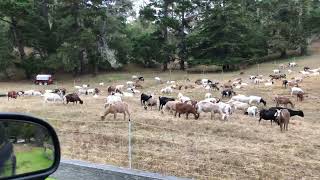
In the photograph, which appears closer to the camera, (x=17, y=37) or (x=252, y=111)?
(x=252, y=111)

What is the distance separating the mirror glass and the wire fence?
5.41 metres

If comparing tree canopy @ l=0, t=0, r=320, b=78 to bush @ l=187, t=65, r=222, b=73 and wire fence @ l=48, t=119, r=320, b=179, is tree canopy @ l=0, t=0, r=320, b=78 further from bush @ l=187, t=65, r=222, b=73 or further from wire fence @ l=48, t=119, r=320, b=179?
wire fence @ l=48, t=119, r=320, b=179

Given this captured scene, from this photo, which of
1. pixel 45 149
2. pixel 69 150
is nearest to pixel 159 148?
pixel 69 150

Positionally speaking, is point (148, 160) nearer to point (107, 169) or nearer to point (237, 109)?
point (107, 169)

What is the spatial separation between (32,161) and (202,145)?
9627mm

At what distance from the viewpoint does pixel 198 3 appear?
51.2 metres

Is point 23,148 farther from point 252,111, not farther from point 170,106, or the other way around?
point 252,111

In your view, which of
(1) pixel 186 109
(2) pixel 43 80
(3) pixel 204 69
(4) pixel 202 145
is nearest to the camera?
(4) pixel 202 145

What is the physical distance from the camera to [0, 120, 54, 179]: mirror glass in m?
2.63

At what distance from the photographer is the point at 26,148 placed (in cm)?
286

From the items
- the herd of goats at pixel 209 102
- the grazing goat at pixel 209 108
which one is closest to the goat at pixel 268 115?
the herd of goats at pixel 209 102

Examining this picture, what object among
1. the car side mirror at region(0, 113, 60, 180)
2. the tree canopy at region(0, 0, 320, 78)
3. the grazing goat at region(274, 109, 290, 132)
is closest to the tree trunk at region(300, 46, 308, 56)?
the tree canopy at region(0, 0, 320, 78)

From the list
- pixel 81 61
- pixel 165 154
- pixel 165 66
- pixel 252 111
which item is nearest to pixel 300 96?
pixel 252 111

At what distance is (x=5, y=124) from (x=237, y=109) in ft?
67.7
